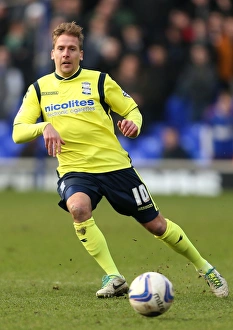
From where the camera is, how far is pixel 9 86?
2011 cm

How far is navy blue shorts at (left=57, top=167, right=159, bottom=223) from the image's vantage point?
7422 millimetres

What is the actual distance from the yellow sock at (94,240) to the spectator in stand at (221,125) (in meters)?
12.5

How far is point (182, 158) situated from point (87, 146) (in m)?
12.3

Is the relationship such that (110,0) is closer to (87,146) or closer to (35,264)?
(35,264)

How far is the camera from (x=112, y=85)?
7.60 metres

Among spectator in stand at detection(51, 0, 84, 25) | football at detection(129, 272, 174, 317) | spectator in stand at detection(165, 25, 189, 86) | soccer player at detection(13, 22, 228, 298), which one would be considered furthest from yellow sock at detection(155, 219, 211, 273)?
spectator in stand at detection(165, 25, 189, 86)

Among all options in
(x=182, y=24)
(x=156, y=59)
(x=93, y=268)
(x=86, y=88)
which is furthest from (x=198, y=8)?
(x=86, y=88)

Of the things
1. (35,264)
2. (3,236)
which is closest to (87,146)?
(35,264)

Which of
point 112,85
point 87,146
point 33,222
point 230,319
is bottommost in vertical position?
point 33,222

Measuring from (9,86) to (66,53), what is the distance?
12846mm

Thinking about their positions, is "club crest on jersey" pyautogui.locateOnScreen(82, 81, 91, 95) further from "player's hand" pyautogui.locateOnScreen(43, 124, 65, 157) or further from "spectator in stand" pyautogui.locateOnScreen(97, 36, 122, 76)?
"spectator in stand" pyautogui.locateOnScreen(97, 36, 122, 76)

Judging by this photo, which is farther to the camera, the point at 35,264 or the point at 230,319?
the point at 35,264

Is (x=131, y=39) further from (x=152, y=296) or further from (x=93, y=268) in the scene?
(x=152, y=296)

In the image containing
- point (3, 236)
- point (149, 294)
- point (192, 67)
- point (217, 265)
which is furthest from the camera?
point (192, 67)
